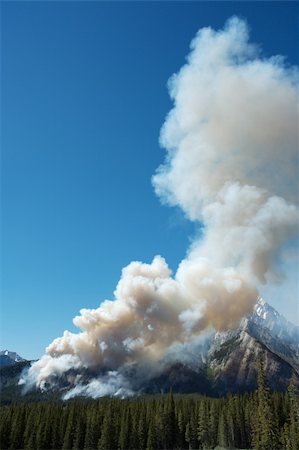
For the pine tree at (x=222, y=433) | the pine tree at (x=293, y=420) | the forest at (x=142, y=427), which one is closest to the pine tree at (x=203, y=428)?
the forest at (x=142, y=427)

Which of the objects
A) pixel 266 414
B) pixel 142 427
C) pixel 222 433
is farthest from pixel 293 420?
pixel 142 427

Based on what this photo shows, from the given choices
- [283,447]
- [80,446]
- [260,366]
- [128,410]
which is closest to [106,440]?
[80,446]

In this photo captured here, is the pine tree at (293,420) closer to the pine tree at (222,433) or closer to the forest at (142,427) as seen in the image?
the forest at (142,427)

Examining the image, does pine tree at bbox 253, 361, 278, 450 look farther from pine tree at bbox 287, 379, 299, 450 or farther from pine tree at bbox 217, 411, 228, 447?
pine tree at bbox 217, 411, 228, 447

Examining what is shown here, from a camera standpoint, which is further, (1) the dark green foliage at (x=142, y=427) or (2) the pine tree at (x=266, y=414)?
(1) the dark green foliage at (x=142, y=427)

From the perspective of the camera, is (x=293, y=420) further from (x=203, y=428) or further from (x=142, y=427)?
(x=142, y=427)

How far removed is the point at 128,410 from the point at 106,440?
26.8m

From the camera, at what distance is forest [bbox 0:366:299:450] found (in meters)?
159

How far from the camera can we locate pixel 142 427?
16475cm

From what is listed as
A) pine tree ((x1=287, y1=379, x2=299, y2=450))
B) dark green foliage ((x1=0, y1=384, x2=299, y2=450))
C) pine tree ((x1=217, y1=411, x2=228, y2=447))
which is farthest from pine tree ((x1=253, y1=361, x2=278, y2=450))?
pine tree ((x1=217, y1=411, x2=228, y2=447))

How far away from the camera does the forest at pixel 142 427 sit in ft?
521

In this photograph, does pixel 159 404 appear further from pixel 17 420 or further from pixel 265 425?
pixel 265 425

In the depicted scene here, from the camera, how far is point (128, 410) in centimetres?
18125

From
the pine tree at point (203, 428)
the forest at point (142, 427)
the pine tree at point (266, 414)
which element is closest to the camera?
the pine tree at point (266, 414)
